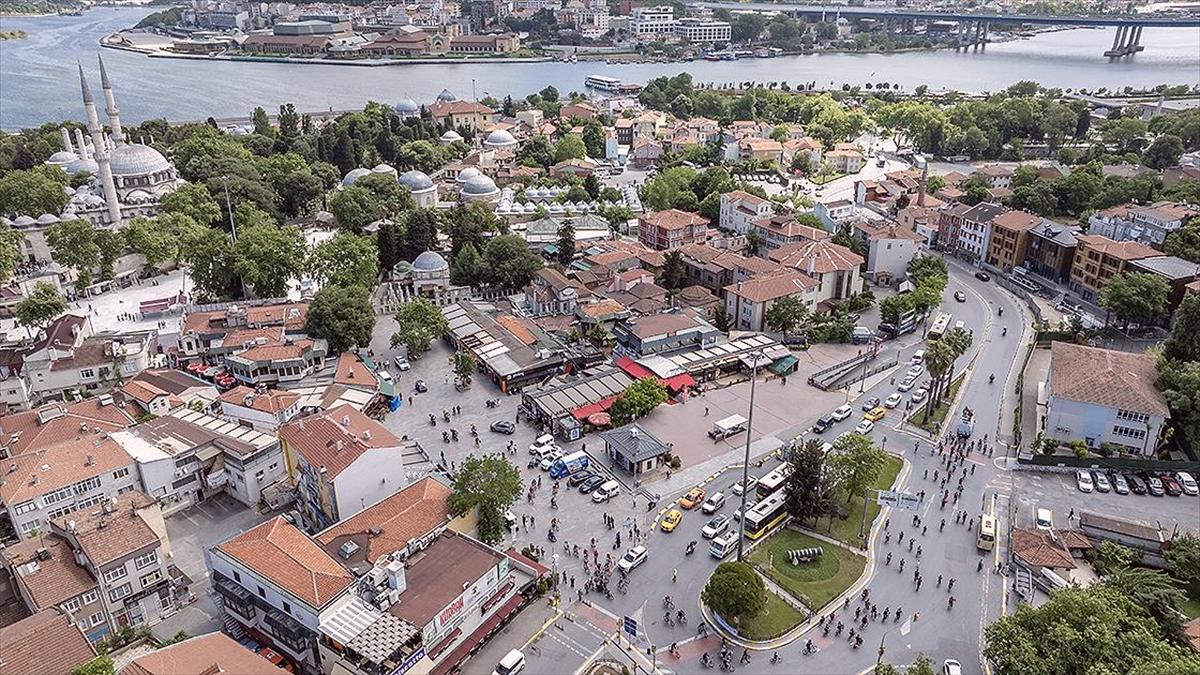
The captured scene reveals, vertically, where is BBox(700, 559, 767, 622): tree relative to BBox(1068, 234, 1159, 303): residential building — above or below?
below

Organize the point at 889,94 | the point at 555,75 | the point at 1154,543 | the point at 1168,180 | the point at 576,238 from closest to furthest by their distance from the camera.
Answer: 1. the point at 1154,543
2. the point at 576,238
3. the point at 1168,180
4. the point at 889,94
5. the point at 555,75

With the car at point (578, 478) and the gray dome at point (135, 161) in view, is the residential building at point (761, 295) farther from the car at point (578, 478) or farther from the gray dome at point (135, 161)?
the gray dome at point (135, 161)

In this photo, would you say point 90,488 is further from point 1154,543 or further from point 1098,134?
point 1098,134

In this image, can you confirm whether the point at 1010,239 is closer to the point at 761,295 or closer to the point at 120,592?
the point at 761,295

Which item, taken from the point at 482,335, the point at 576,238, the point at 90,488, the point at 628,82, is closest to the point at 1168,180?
the point at 576,238

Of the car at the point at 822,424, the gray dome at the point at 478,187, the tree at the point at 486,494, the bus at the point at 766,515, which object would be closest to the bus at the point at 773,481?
the bus at the point at 766,515

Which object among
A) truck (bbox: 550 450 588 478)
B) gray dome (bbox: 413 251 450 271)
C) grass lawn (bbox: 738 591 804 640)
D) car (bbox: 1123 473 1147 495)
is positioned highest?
gray dome (bbox: 413 251 450 271)

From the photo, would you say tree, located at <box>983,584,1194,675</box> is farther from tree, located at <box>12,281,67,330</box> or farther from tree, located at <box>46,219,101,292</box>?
tree, located at <box>46,219,101,292</box>

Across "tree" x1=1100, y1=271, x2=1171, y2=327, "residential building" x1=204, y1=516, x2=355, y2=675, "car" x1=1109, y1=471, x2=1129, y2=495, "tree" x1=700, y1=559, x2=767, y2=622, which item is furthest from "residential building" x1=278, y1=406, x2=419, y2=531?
"tree" x1=1100, y1=271, x2=1171, y2=327
